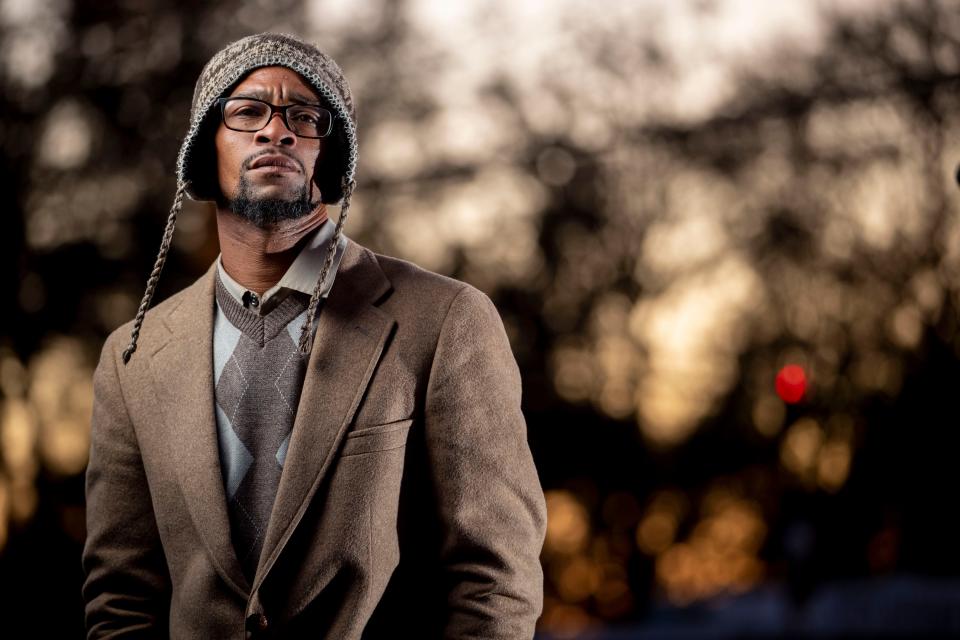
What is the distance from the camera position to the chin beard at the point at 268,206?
269cm

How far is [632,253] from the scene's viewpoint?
18.9m

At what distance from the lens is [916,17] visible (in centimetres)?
1634

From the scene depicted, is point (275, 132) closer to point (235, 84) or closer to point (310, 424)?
point (235, 84)

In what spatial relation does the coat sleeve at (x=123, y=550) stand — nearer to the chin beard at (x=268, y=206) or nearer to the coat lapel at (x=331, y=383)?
the coat lapel at (x=331, y=383)

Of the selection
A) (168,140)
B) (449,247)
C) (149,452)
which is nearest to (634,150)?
(449,247)

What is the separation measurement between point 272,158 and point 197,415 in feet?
1.74

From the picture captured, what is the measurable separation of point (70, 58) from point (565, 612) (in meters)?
9.40

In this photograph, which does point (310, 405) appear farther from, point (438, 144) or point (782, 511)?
point (782, 511)

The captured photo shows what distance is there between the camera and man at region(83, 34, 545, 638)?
8.76 feet

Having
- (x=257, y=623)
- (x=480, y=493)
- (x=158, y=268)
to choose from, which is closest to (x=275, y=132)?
(x=158, y=268)

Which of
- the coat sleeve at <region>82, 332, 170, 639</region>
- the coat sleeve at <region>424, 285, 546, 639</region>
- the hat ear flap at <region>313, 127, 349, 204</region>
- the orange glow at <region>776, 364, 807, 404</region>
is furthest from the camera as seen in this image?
the orange glow at <region>776, 364, 807, 404</region>

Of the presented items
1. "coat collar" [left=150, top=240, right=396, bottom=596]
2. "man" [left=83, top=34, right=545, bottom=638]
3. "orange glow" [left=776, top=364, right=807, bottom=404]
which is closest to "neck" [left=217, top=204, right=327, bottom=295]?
"man" [left=83, top=34, right=545, bottom=638]

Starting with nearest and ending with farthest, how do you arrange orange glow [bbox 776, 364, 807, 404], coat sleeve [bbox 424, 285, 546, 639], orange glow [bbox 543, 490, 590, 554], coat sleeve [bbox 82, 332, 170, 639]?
coat sleeve [bbox 424, 285, 546, 639] → coat sleeve [bbox 82, 332, 170, 639] → orange glow [bbox 776, 364, 807, 404] → orange glow [bbox 543, 490, 590, 554]

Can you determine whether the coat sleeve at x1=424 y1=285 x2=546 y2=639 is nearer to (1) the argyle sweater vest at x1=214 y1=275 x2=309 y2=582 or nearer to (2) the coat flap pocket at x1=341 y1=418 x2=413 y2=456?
(2) the coat flap pocket at x1=341 y1=418 x2=413 y2=456
